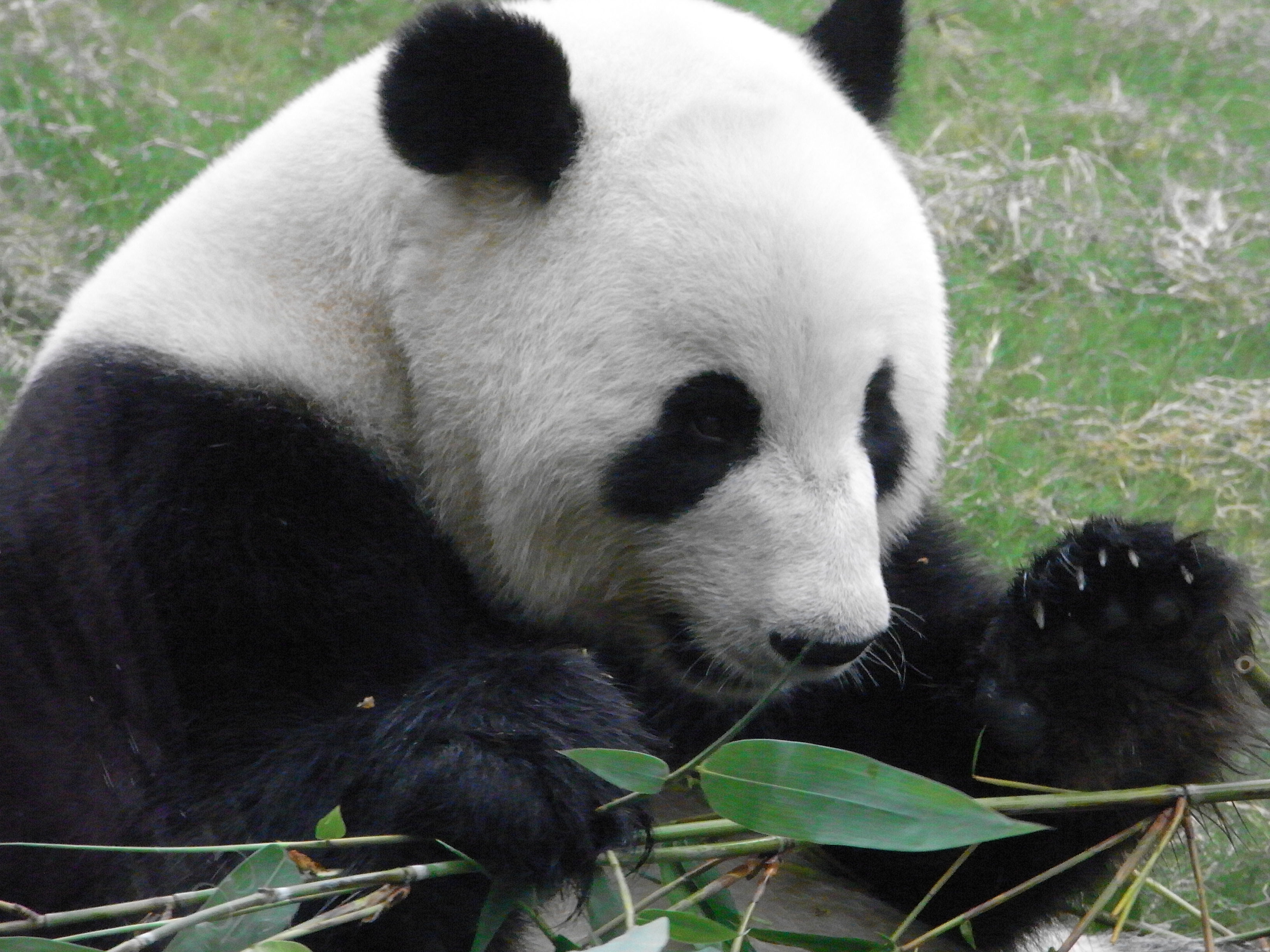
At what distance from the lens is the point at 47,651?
2240 millimetres

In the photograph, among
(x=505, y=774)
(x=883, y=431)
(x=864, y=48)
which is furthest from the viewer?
(x=864, y=48)

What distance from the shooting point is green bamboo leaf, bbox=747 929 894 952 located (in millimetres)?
2143

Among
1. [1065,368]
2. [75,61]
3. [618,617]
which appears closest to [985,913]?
[618,617]

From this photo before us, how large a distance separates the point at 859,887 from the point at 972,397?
232 cm

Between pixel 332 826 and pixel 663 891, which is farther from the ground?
pixel 332 826

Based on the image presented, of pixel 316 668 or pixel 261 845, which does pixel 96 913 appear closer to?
pixel 261 845

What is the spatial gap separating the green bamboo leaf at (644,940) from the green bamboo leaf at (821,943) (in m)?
0.36

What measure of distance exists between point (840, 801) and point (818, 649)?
35 cm

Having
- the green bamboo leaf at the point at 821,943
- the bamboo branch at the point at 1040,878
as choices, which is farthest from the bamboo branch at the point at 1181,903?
the green bamboo leaf at the point at 821,943

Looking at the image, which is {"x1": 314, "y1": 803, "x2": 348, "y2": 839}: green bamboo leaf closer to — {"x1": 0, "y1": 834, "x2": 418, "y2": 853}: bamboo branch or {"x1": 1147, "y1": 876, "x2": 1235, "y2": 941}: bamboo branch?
{"x1": 0, "y1": 834, "x2": 418, "y2": 853}: bamboo branch

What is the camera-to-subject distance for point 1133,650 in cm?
235

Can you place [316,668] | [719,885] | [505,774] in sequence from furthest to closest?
[316,668]
[719,885]
[505,774]

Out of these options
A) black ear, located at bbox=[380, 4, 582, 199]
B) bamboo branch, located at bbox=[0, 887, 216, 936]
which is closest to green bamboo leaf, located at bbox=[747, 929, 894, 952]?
bamboo branch, located at bbox=[0, 887, 216, 936]

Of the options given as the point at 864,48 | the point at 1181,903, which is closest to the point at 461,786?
the point at 1181,903
